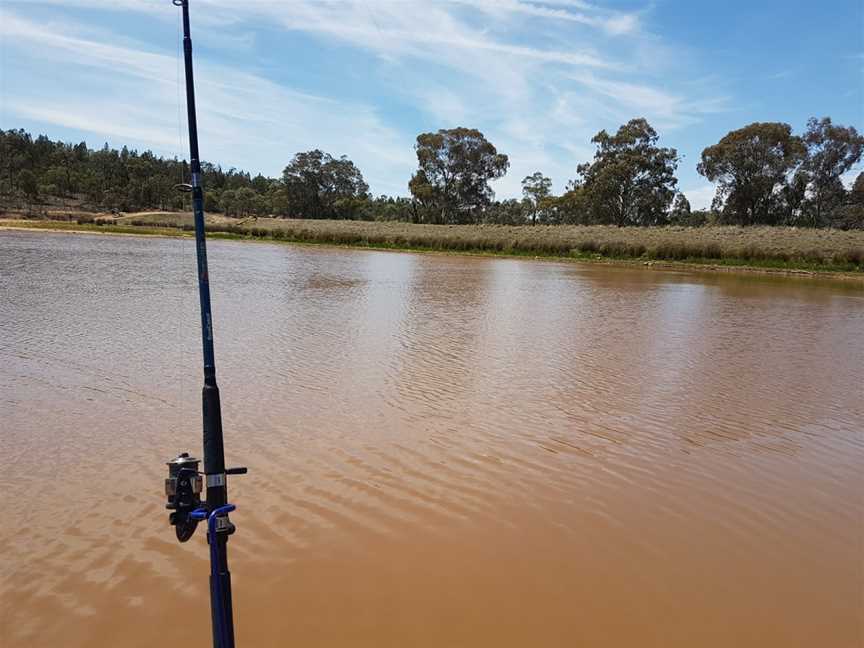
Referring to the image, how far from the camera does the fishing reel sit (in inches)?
112

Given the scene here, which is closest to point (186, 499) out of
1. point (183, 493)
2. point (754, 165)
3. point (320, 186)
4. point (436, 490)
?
point (183, 493)

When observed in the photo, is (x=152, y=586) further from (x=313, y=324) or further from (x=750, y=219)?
(x=750, y=219)

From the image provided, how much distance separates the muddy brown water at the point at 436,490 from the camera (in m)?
3.62

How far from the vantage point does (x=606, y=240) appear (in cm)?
5156

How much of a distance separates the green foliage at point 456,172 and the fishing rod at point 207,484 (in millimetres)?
79600

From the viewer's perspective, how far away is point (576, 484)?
548cm

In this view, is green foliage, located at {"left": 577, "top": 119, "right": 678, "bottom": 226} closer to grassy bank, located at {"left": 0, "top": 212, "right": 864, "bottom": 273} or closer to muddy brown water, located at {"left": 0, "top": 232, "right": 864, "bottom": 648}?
grassy bank, located at {"left": 0, "top": 212, "right": 864, "bottom": 273}

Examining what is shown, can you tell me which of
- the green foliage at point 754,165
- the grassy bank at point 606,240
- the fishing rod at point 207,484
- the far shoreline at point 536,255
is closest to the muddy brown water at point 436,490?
the fishing rod at point 207,484

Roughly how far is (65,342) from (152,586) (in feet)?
25.4

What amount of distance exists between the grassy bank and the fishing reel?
95.8ft

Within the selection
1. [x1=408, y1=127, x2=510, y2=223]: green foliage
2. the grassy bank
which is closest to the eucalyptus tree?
the grassy bank

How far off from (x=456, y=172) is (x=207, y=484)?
272 feet

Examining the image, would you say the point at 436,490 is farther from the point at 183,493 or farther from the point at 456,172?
the point at 456,172

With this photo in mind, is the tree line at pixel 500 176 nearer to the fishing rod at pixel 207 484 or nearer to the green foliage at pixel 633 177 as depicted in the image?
the green foliage at pixel 633 177
